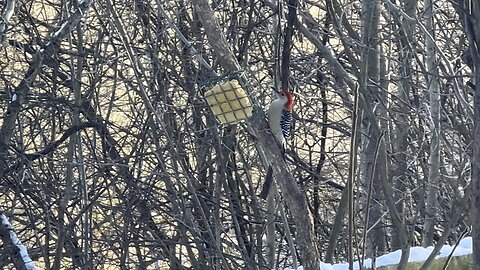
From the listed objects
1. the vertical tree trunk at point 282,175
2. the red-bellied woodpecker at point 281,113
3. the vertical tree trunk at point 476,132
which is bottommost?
the vertical tree trunk at point 476,132

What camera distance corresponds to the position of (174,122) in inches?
262

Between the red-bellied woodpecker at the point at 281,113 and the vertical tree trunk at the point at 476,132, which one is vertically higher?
the red-bellied woodpecker at the point at 281,113

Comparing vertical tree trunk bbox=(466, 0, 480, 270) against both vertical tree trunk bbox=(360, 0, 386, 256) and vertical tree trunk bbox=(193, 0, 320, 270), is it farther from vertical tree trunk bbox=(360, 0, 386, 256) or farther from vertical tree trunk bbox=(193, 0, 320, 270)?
vertical tree trunk bbox=(360, 0, 386, 256)

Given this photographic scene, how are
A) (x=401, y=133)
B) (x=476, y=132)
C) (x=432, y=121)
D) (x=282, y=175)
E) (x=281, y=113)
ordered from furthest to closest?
1. (x=401, y=133)
2. (x=281, y=113)
3. (x=432, y=121)
4. (x=282, y=175)
5. (x=476, y=132)

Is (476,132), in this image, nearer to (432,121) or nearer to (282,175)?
(282,175)

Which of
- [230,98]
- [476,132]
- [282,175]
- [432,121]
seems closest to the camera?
[476,132]

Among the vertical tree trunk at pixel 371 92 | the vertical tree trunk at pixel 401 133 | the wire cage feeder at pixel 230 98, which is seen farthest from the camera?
the vertical tree trunk at pixel 401 133

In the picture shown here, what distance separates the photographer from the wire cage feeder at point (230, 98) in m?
3.87

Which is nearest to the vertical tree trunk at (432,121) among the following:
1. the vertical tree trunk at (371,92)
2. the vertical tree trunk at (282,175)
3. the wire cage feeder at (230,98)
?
the vertical tree trunk at (371,92)

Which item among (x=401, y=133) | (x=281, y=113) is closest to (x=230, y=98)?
(x=281, y=113)

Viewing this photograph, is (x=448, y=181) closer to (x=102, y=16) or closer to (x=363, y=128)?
(x=363, y=128)

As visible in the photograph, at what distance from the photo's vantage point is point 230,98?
3965 mm

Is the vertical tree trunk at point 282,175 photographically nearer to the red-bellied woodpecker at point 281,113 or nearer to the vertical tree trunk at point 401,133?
the red-bellied woodpecker at point 281,113

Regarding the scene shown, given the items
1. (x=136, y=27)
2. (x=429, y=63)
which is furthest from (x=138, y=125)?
(x=429, y=63)
